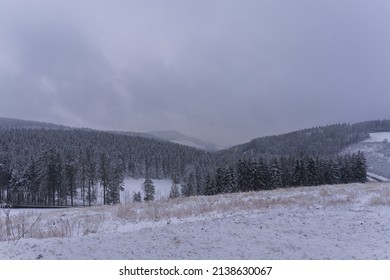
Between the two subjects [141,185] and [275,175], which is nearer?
[275,175]

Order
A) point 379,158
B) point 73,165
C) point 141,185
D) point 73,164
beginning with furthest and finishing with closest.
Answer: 1. point 379,158
2. point 141,185
3. point 73,164
4. point 73,165

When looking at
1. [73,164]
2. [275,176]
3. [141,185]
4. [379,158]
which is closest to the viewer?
[73,164]

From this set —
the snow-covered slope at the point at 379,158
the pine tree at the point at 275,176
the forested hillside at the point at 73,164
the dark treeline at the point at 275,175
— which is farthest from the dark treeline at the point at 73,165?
the snow-covered slope at the point at 379,158

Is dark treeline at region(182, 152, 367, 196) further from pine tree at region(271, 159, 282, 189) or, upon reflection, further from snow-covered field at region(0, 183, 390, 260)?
snow-covered field at region(0, 183, 390, 260)

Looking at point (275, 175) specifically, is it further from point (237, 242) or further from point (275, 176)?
point (237, 242)

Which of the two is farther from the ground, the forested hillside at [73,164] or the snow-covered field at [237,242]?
the forested hillside at [73,164]

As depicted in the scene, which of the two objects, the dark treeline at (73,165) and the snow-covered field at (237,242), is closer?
the snow-covered field at (237,242)

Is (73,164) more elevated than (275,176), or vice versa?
(73,164)

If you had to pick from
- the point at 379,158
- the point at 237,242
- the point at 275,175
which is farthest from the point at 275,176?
the point at 379,158

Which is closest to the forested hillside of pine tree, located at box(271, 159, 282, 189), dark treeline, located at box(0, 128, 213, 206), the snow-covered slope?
dark treeline, located at box(0, 128, 213, 206)

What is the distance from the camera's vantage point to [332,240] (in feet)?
26.3

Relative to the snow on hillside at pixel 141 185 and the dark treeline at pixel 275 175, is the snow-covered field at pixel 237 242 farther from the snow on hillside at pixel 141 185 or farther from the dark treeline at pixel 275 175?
the snow on hillside at pixel 141 185

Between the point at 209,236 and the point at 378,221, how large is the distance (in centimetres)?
624

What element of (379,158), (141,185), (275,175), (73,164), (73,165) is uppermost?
(73,164)
